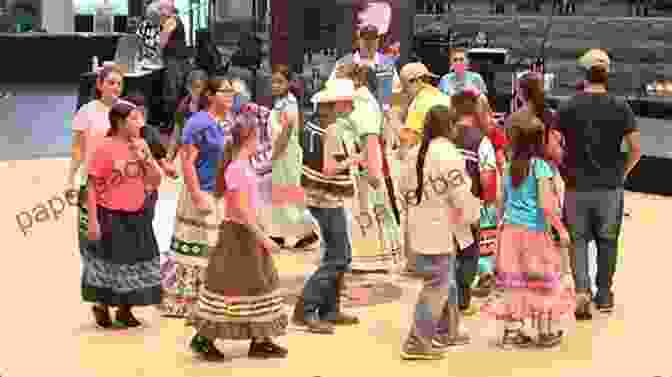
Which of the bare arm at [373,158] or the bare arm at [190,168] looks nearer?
the bare arm at [190,168]

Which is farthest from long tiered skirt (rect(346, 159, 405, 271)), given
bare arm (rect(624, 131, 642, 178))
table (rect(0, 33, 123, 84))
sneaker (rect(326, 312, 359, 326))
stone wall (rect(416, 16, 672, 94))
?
table (rect(0, 33, 123, 84))

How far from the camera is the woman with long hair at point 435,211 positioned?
779 centimetres

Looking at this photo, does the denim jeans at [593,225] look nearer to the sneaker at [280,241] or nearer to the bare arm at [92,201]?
the sneaker at [280,241]

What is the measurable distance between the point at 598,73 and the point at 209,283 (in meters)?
2.96

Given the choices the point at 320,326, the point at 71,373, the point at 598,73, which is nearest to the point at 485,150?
the point at 598,73

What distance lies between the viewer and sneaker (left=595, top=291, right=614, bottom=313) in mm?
9406

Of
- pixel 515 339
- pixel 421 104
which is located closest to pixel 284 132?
pixel 421 104

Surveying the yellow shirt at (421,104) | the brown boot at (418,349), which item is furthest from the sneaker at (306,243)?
the brown boot at (418,349)

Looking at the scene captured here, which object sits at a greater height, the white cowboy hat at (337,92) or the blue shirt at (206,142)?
the white cowboy hat at (337,92)

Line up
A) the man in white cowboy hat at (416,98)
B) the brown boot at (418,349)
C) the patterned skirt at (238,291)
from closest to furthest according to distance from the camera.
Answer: the patterned skirt at (238,291) → the brown boot at (418,349) → the man in white cowboy hat at (416,98)

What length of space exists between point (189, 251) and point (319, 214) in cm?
84

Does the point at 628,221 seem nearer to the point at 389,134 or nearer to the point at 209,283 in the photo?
the point at 389,134

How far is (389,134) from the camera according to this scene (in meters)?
11.5

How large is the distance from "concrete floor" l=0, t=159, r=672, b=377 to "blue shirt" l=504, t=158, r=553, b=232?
76cm
